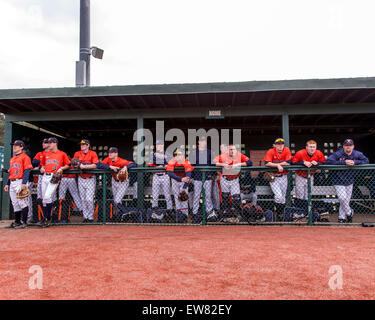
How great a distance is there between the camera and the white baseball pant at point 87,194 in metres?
6.44

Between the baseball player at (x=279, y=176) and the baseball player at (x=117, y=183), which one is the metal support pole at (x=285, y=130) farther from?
the baseball player at (x=117, y=183)

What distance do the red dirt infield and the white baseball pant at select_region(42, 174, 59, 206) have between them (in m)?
0.79

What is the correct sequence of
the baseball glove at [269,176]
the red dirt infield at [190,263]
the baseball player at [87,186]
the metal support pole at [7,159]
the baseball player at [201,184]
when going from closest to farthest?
the red dirt infield at [190,263], the baseball glove at [269,176], the baseball player at [201,184], the baseball player at [87,186], the metal support pole at [7,159]

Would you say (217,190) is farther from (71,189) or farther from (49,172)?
(49,172)

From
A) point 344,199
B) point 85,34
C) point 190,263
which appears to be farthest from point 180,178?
point 85,34

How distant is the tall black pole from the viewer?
12962 mm

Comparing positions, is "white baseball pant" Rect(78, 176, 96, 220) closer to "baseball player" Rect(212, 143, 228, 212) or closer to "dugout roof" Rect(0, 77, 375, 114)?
"dugout roof" Rect(0, 77, 375, 114)

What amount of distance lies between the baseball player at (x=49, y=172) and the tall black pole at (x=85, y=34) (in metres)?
7.61

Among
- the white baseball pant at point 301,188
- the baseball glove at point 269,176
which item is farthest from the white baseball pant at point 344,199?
the baseball glove at point 269,176

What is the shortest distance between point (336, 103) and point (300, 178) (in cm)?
240

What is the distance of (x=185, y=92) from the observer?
6.74 metres

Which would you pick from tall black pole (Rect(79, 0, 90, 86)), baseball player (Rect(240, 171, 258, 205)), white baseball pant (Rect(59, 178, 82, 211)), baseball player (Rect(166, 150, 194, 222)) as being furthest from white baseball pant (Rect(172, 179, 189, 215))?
tall black pole (Rect(79, 0, 90, 86))
